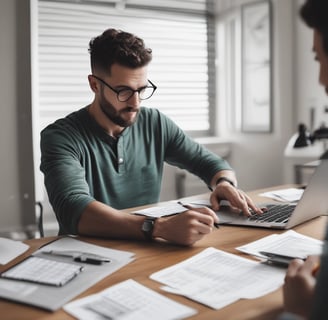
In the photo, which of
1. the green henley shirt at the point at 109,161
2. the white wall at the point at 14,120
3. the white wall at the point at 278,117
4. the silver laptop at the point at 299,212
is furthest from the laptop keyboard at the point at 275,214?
the white wall at the point at 278,117

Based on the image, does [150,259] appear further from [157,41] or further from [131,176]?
[157,41]

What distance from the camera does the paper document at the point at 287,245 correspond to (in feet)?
3.74

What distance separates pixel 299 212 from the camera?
4.60 ft

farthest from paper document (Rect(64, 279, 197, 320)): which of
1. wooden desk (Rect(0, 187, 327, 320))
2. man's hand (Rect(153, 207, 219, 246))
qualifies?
man's hand (Rect(153, 207, 219, 246))

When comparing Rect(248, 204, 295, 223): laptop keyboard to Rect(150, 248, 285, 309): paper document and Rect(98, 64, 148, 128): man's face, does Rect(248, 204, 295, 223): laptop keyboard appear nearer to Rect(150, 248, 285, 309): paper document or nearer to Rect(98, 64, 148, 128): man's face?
Rect(150, 248, 285, 309): paper document

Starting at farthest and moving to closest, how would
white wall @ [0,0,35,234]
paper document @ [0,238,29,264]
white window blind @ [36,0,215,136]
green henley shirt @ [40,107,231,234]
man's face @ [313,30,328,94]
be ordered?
white window blind @ [36,0,215,136] < white wall @ [0,0,35,234] < green henley shirt @ [40,107,231,234] < paper document @ [0,238,29,264] < man's face @ [313,30,328,94]

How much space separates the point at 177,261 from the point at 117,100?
840mm

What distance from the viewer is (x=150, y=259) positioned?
1.13m

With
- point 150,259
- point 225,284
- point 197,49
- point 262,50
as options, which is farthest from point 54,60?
point 225,284

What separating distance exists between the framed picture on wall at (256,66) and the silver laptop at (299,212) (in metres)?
1.79

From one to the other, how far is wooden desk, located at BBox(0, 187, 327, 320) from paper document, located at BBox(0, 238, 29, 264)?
21mm

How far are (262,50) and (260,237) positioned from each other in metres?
2.21

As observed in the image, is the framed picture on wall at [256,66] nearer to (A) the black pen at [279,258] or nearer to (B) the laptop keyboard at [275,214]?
(B) the laptop keyboard at [275,214]

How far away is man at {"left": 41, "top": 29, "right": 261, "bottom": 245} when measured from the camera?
1310mm
